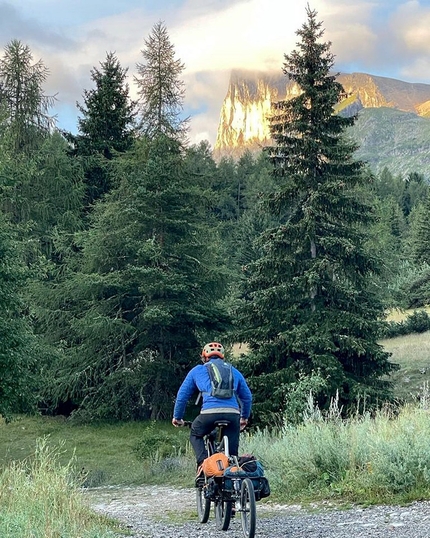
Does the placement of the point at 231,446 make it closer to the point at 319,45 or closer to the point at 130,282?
the point at 319,45

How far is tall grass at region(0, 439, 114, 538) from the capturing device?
17.3 feet

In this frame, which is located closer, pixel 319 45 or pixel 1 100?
pixel 319 45

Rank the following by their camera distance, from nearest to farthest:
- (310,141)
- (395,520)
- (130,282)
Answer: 1. (395,520)
2. (310,141)
3. (130,282)

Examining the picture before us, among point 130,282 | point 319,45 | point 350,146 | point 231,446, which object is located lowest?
point 231,446

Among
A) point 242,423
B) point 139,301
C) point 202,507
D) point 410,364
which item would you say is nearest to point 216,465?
point 242,423

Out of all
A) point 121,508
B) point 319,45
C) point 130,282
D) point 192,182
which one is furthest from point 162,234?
point 121,508

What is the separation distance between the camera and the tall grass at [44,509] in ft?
17.3

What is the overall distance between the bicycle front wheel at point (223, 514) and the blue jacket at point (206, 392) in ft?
3.31

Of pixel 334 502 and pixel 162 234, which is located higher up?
pixel 162 234

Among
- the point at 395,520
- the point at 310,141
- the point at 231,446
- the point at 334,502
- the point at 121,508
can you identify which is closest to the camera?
the point at 395,520

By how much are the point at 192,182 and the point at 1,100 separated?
10.4 m

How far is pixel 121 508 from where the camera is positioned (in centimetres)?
1011

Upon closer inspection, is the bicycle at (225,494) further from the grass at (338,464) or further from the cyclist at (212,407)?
the grass at (338,464)

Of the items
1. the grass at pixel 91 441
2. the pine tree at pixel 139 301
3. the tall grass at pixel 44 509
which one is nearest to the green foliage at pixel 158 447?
the grass at pixel 91 441
